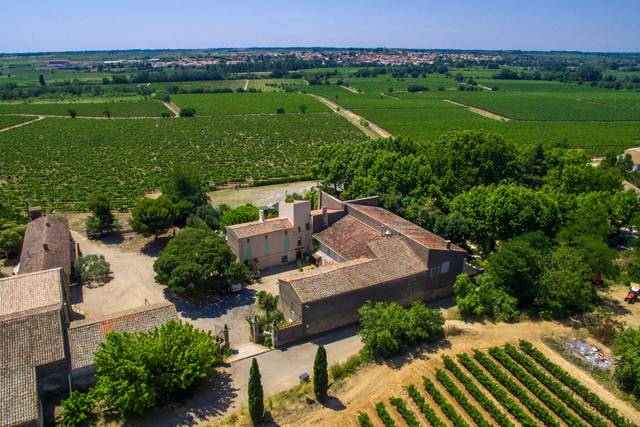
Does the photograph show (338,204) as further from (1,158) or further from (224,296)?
(1,158)

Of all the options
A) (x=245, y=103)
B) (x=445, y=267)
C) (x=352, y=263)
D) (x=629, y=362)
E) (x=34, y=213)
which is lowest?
(x=629, y=362)

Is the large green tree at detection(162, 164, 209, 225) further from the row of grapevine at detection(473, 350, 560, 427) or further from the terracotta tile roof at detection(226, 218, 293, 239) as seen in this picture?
the row of grapevine at detection(473, 350, 560, 427)

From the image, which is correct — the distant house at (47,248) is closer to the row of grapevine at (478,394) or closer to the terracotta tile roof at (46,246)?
the terracotta tile roof at (46,246)

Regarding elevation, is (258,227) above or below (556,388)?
above

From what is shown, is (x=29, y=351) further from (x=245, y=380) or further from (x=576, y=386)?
(x=576, y=386)

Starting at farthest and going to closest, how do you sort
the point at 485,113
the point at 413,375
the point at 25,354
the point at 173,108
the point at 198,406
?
the point at 173,108 → the point at 485,113 → the point at 413,375 → the point at 198,406 → the point at 25,354

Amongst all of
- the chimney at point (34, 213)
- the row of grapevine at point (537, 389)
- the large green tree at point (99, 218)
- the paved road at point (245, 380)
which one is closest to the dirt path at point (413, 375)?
the row of grapevine at point (537, 389)

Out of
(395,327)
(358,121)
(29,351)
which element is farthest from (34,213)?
(358,121)
